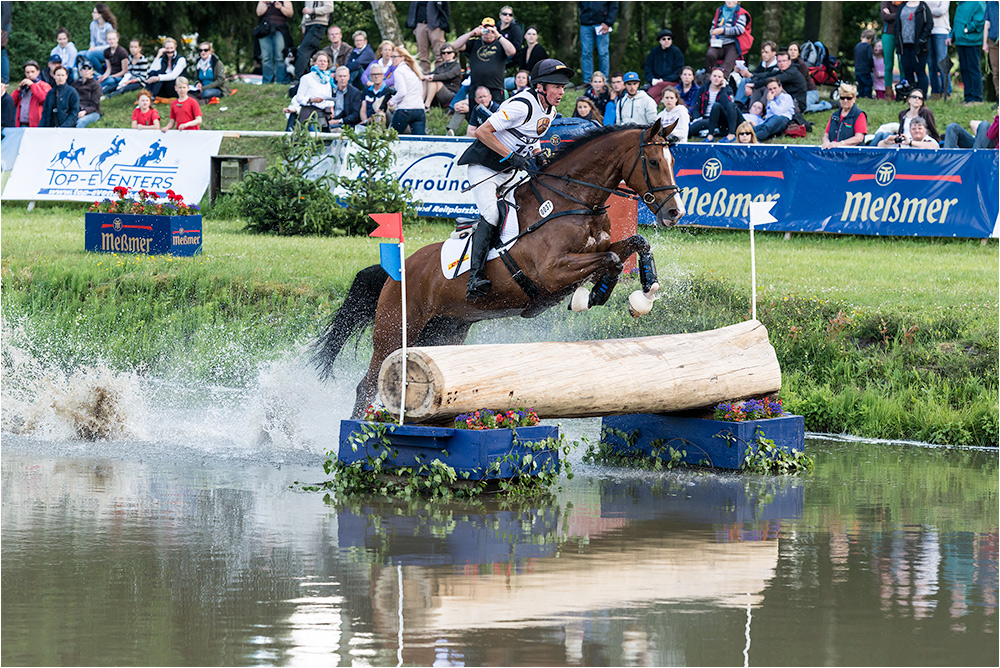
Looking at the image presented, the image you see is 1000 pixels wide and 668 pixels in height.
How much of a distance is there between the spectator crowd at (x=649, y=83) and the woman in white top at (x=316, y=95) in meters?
0.02

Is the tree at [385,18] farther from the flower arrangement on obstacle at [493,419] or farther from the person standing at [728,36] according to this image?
the flower arrangement on obstacle at [493,419]

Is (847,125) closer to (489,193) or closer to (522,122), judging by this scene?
(489,193)

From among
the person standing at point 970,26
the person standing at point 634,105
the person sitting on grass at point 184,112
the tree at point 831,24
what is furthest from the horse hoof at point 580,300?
the tree at point 831,24

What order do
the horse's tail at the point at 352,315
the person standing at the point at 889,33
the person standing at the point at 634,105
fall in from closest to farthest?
the horse's tail at the point at 352,315 < the person standing at the point at 634,105 < the person standing at the point at 889,33

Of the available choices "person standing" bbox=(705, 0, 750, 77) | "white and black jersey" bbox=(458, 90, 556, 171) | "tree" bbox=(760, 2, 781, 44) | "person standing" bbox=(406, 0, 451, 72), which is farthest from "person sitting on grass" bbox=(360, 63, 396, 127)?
"white and black jersey" bbox=(458, 90, 556, 171)

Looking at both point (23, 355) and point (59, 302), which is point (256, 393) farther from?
point (59, 302)

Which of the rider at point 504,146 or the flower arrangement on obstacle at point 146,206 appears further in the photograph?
the flower arrangement on obstacle at point 146,206

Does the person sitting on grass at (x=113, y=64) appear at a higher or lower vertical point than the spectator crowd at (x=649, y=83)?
higher

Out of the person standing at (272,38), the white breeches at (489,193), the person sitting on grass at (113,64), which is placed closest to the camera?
the white breeches at (489,193)

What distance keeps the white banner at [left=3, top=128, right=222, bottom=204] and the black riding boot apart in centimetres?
1149

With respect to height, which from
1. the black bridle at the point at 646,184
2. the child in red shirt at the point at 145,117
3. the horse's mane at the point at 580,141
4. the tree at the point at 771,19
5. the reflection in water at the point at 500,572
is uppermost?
the tree at the point at 771,19

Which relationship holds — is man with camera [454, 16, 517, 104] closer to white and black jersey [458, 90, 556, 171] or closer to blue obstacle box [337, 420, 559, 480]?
white and black jersey [458, 90, 556, 171]

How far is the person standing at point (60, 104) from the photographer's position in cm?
2269

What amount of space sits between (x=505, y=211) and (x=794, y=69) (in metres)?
11.3
